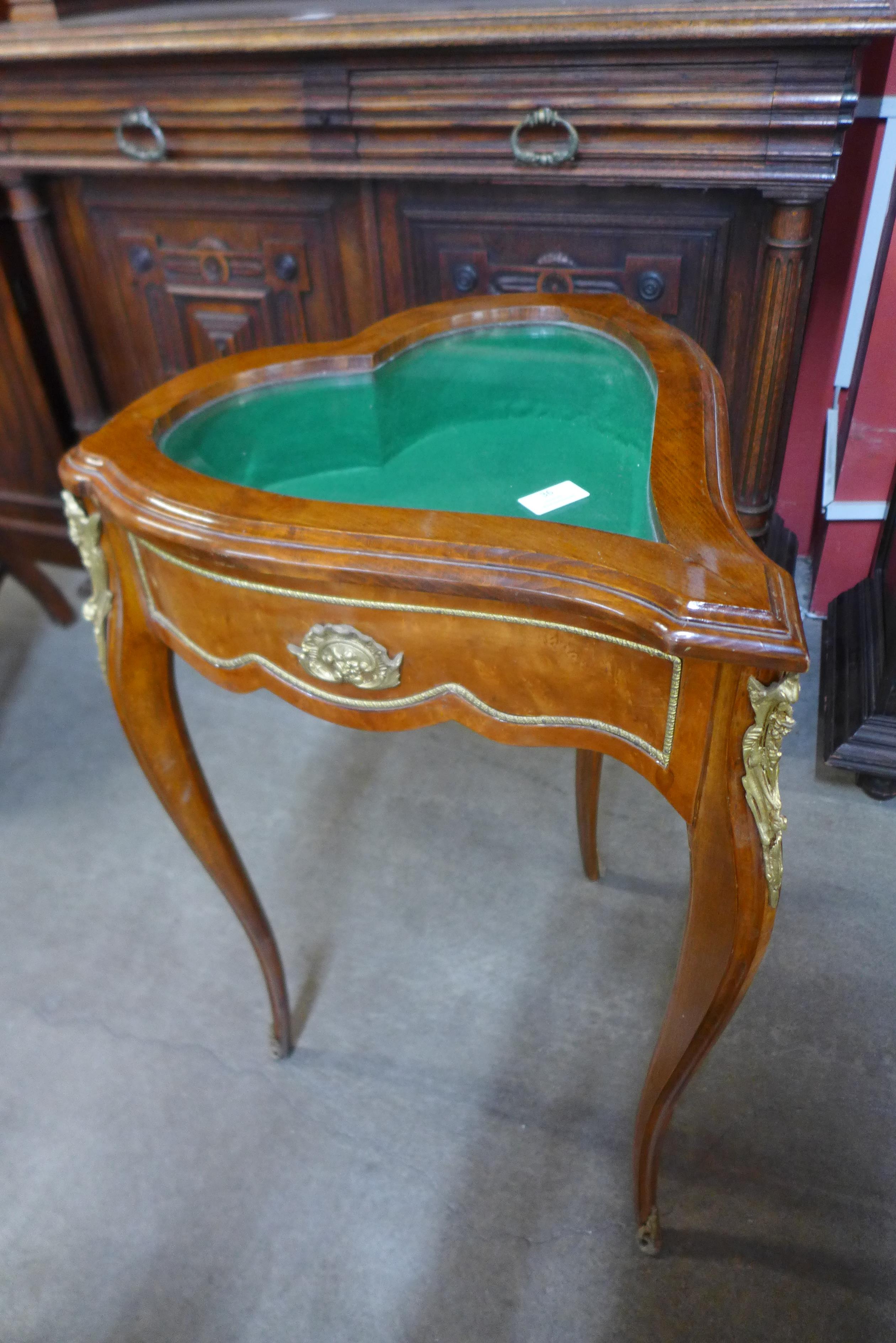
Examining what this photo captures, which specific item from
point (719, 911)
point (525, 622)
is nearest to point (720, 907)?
point (719, 911)

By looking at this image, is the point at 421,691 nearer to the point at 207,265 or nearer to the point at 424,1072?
the point at 424,1072

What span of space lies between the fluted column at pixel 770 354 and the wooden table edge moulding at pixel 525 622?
0.36 metres

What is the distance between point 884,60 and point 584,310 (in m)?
0.73

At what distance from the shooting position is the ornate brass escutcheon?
677 mm

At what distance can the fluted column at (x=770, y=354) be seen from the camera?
110 cm

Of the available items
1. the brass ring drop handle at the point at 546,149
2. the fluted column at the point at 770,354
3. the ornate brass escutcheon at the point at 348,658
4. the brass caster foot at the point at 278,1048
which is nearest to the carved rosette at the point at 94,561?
the ornate brass escutcheon at the point at 348,658

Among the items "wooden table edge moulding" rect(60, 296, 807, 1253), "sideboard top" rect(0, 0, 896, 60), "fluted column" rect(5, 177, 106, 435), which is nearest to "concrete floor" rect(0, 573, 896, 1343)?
"wooden table edge moulding" rect(60, 296, 807, 1253)

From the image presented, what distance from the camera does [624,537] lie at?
24.0 inches

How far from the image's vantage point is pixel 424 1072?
1077mm

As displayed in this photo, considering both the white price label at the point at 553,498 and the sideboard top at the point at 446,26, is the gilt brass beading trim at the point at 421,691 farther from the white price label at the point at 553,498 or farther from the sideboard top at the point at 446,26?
the sideboard top at the point at 446,26

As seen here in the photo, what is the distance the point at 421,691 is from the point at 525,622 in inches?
4.5

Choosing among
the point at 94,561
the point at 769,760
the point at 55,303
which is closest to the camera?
the point at 769,760

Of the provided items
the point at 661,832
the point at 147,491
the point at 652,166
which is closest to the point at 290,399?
the point at 147,491

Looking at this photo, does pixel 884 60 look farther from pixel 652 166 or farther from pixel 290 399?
pixel 290 399
